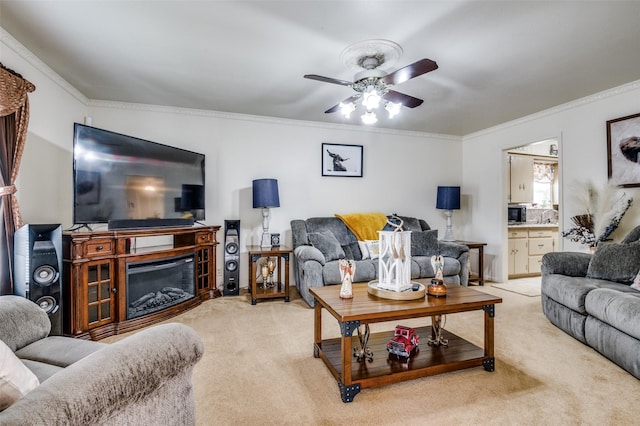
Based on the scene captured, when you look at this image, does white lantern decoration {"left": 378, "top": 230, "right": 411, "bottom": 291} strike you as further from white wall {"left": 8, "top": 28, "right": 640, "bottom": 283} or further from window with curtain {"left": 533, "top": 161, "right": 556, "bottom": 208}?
window with curtain {"left": 533, "top": 161, "right": 556, "bottom": 208}

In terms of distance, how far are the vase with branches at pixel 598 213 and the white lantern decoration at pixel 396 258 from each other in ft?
7.65

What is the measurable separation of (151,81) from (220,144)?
117 cm

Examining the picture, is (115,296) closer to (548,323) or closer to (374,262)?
(374,262)

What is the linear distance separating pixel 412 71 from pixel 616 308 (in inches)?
83.4

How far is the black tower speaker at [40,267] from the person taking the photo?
2.13m

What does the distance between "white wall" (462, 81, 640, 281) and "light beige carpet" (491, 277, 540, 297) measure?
0.65 feet

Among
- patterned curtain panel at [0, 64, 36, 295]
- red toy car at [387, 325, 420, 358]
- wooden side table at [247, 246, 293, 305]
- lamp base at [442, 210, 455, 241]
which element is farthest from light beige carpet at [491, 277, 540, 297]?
patterned curtain panel at [0, 64, 36, 295]

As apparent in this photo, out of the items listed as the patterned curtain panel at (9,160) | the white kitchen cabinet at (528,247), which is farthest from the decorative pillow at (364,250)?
the patterned curtain panel at (9,160)

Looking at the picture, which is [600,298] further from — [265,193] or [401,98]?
[265,193]

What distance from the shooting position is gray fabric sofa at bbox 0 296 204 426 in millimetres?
749

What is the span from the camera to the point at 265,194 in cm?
386

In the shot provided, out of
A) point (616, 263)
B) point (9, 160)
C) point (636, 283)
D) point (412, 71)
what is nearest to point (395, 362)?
point (412, 71)

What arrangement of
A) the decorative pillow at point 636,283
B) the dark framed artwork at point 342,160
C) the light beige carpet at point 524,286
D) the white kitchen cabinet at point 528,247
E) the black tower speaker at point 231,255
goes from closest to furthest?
the decorative pillow at point 636,283 < the black tower speaker at point 231,255 < the light beige carpet at point 524,286 < the dark framed artwork at point 342,160 < the white kitchen cabinet at point 528,247

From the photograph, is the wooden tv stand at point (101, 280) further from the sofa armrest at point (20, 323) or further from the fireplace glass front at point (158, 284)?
the sofa armrest at point (20, 323)
